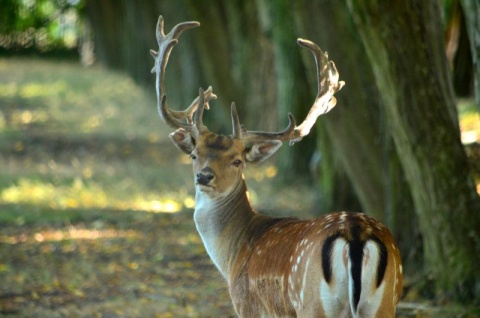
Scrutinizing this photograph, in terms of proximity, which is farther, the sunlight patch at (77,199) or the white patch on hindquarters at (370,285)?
the sunlight patch at (77,199)

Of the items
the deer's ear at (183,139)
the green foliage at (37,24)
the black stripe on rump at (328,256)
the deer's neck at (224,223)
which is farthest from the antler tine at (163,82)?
the green foliage at (37,24)

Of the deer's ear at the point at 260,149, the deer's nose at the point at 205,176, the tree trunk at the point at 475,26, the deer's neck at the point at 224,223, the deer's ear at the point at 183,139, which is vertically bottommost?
the deer's neck at the point at 224,223

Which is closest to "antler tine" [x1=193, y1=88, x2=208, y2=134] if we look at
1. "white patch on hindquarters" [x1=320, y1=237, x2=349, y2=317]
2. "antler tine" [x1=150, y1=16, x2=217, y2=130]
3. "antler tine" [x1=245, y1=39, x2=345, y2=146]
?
"antler tine" [x1=150, y1=16, x2=217, y2=130]

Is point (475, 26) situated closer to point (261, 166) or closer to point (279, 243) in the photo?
point (279, 243)

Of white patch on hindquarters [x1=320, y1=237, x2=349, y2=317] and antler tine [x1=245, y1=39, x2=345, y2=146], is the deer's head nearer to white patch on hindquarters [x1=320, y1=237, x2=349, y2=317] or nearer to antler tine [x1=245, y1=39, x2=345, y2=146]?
antler tine [x1=245, y1=39, x2=345, y2=146]

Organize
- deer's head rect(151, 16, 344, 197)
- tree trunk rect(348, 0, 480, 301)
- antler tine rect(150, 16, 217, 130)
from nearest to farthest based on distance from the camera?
deer's head rect(151, 16, 344, 197) < antler tine rect(150, 16, 217, 130) < tree trunk rect(348, 0, 480, 301)

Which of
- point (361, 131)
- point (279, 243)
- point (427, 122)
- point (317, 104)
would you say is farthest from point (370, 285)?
point (361, 131)

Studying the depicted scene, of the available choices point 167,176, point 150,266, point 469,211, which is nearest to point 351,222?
point 469,211

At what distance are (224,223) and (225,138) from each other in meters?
0.61

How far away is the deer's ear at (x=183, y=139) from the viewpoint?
7.43m

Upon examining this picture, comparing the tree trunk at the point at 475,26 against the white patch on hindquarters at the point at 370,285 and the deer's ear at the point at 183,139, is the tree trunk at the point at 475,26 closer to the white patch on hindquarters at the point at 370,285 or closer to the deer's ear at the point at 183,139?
the deer's ear at the point at 183,139

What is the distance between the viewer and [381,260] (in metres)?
5.36

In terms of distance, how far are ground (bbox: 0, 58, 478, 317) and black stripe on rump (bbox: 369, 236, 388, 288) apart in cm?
284

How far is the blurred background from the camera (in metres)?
7.96
